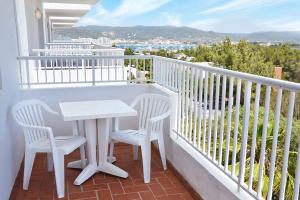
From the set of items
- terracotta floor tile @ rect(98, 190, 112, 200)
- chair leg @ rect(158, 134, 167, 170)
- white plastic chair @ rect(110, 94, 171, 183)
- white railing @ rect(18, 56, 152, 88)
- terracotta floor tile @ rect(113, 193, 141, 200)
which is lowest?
terracotta floor tile @ rect(113, 193, 141, 200)

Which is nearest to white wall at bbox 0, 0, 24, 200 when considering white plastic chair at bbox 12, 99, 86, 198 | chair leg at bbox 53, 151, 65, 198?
white plastic chair at bbox 12, 99, 86, 198

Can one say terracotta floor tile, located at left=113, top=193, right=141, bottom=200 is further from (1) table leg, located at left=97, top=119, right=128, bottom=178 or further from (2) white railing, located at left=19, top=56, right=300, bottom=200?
(2) white railing, located at left=19, top=56, right=300, bottom=200

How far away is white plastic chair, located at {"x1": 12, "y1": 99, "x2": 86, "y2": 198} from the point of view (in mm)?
2932

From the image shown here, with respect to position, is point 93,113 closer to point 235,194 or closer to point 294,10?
point 235,194

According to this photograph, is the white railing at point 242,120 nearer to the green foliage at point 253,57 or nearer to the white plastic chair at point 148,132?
the white plastic chair at point 148,132

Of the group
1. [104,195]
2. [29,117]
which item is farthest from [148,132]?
[29,117]

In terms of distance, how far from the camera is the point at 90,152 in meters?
3.33

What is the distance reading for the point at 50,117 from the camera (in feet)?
14.6

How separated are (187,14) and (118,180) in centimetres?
5733

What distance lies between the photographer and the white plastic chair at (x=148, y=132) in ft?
10.7

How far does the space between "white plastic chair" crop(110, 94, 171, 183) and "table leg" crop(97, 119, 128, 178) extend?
0.55ft

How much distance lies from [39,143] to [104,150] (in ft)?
2.29

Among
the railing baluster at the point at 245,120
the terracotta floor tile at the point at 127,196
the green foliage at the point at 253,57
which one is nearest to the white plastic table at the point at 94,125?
the terracotta floor tile at the point at 127,196

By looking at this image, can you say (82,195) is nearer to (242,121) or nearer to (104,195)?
(104,195)
